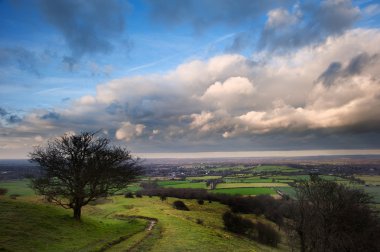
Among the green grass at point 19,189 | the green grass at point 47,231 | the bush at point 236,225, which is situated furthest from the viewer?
the green grass at point 19,189

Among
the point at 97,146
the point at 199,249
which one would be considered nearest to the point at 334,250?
the point at 199,249

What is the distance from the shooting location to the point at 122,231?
42750 millimetres

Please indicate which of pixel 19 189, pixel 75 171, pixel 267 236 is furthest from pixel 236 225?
pixel 19 189

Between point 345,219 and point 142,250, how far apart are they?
3733 cm

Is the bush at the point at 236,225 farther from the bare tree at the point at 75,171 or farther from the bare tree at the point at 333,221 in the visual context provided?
the bare tree at the point at 75,171

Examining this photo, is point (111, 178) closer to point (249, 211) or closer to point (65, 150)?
point (65, 150)

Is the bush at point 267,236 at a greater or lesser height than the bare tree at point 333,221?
lesser

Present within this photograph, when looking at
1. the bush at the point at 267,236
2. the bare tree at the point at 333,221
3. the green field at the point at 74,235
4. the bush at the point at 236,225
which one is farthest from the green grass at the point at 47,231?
the bush at the point at 267,236

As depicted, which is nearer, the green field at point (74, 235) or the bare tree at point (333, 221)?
the green field at point (74, 235)

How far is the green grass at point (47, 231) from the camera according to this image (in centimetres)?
3019

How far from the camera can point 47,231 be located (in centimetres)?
3581

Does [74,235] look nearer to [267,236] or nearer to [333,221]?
[333,221]

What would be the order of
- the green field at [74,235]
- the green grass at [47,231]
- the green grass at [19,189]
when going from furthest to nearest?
the green grass at [19,189] → the green field at [74,235] → the green grass at [47,231]

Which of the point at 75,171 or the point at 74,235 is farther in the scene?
the point at 75,171
